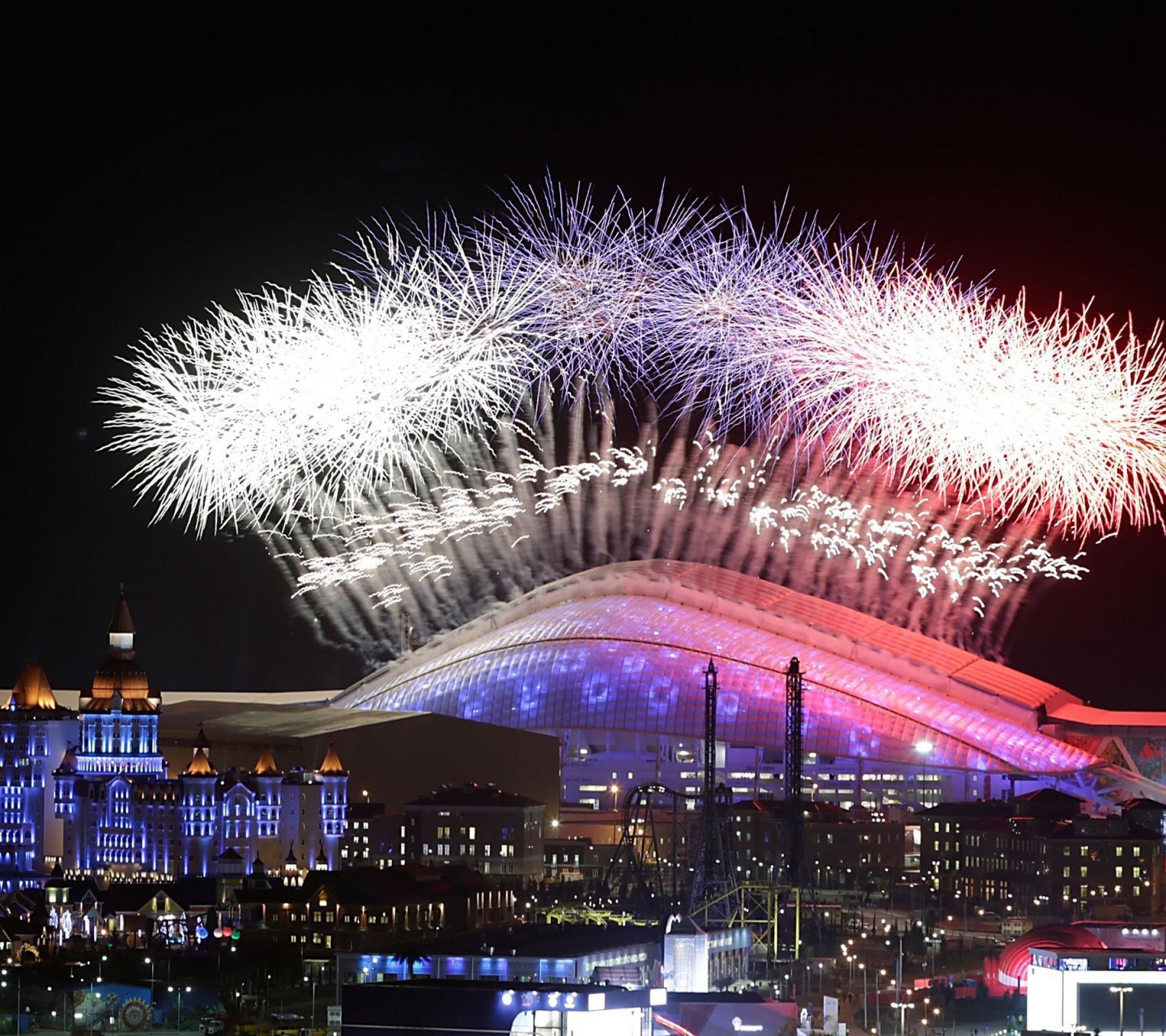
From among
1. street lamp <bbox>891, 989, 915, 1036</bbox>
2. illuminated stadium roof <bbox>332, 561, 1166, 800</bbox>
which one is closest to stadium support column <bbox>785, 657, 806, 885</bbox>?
street lamp <bbox>891, 989, 915, 1036</bbox>

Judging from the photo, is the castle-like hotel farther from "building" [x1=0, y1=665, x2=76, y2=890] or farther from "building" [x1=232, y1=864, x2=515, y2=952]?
"building" [x1=232, y1=864, x2=515, y2=952]

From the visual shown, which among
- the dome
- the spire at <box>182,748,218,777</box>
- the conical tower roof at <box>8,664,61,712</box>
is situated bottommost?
the dome

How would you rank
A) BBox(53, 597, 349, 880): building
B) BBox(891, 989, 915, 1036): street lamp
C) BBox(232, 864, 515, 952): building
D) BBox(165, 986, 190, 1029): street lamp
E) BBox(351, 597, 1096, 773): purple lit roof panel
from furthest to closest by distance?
BBox(351, 597, 1096, 773): purple lit roof panel → BBox(53, 597, 349, 880): building → BBox(232, 864, 515, 952): building → BBox(165, 986, 190, 1029): street lamp → BBox(891, 989, 915, 1036): street lamp

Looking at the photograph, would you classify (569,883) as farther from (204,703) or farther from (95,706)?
(204,703)

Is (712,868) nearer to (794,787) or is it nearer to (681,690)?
(794,787)

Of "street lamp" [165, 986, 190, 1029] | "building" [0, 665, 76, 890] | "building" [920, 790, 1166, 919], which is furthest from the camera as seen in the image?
"building" [0, 665, 76, 890]

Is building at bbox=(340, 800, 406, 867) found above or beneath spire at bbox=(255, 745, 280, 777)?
beneath

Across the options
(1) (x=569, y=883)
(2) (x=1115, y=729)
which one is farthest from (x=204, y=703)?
(2) (x=1115, y=729)
